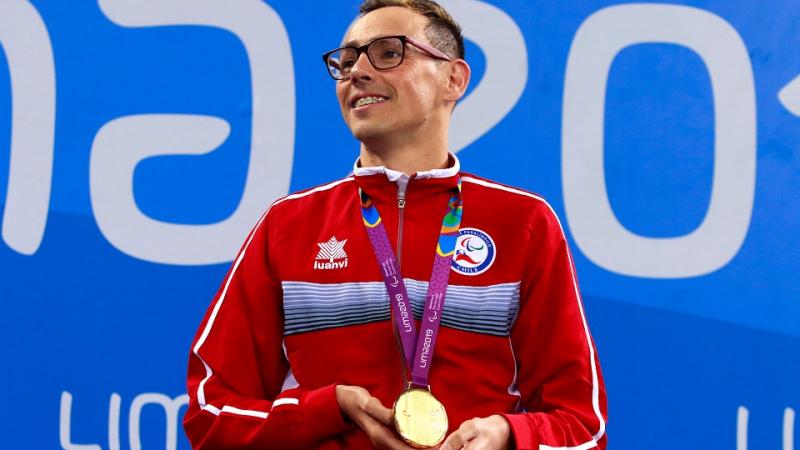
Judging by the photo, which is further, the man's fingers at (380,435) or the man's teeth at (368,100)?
the man's teeth at (368,100)

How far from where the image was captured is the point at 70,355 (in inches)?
111

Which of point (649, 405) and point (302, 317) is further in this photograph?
point (649, 405)

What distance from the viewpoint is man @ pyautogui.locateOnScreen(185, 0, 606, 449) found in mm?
1731

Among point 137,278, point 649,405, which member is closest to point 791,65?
point 649,405

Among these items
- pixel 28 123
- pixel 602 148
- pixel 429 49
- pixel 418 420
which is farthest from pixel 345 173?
pixel 418 420

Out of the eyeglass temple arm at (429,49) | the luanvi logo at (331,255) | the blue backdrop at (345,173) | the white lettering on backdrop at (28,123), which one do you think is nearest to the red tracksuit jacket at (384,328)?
the luanvi logo at (331,255)

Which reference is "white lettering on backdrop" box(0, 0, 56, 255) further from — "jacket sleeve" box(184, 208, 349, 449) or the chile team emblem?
the chile team emblem

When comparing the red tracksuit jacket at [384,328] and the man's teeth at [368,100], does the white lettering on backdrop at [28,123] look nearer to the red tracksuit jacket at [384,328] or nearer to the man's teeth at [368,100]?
the red tracksuit jacket at [384,328]

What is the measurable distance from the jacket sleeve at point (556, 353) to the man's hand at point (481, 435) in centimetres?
7

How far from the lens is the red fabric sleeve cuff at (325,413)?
5.54 ft

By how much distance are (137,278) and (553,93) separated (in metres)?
1.22

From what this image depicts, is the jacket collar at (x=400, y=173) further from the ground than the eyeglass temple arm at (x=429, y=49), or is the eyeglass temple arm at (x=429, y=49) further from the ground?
the eyeglass temple arm at (x=429, y=49)

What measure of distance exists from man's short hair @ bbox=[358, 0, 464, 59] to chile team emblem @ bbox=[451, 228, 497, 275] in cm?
37

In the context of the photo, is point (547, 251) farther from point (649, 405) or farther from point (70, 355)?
point (70, 355)
